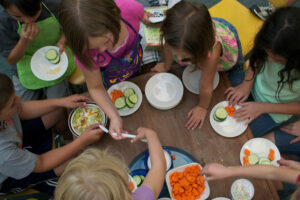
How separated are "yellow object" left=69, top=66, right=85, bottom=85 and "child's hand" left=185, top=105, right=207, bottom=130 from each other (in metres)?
0.90

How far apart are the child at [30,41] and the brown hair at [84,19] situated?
56cm

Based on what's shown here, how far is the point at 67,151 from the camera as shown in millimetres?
1385

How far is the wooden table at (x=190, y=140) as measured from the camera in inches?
44.6

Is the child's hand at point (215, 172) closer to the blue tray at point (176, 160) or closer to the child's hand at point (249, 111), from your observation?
the blue tray at point (176, 160)

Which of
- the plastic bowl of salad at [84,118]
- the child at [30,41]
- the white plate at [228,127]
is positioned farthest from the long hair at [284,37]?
the child at [30,41]

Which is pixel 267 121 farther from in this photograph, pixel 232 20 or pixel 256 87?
pixel 232 20

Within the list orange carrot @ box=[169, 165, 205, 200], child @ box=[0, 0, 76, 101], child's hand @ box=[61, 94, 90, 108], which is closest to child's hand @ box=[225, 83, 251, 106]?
orange carrot @ box=[169, 165, 205, 200]

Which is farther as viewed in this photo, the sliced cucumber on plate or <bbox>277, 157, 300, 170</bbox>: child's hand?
the sliced cucumber on plate

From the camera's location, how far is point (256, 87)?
5.03 feet

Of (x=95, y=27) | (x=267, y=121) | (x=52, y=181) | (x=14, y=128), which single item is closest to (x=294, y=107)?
(x=267, y=121)

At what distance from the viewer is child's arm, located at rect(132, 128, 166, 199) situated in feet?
3.46

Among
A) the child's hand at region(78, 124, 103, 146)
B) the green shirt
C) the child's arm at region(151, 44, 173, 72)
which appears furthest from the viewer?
the child's arm at region(151, 44, 173, 72)

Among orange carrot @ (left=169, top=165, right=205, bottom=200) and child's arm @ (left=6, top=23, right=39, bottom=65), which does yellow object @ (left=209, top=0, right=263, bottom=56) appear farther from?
child's arm @ (left=6, top=23, right=39, bottom=65)

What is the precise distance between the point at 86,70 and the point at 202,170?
884mm
